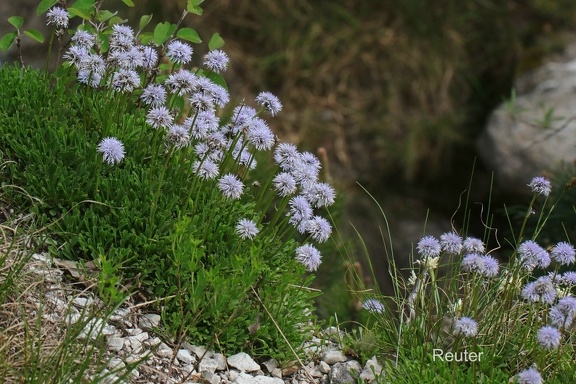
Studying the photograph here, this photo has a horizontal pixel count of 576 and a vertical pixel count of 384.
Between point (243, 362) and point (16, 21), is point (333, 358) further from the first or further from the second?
point (16, 21)

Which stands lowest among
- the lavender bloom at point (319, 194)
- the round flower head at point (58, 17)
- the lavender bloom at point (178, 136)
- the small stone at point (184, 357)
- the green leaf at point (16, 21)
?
the small stone at point (184, 357)

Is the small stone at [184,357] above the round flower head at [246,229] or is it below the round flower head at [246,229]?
below

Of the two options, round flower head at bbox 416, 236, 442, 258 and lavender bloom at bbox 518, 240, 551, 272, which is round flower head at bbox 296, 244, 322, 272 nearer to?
round flower head at bbox 416, 236, 442, 258

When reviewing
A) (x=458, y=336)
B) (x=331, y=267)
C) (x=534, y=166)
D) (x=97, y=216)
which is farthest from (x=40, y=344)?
(x=534, y=166)

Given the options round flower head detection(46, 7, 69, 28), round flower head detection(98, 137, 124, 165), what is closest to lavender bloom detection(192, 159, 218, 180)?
round flower head detection(98, 137, 124, 165)

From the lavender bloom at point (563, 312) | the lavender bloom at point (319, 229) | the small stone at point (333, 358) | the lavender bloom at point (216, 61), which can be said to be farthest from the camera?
the lavender bloom at point (216, 61)

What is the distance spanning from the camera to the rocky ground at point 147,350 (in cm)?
298

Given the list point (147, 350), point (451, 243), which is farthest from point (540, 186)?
point (147, 350)

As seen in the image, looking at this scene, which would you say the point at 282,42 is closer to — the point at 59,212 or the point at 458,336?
the point at 59,212

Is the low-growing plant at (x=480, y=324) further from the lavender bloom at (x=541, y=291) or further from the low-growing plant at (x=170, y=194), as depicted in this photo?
the low-growing plant at (x=170, y=194)

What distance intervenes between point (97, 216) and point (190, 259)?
0.38 metres

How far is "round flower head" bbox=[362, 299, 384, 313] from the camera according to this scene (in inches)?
128

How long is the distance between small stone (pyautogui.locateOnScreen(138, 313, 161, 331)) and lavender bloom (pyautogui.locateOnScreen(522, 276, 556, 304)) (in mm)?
1260

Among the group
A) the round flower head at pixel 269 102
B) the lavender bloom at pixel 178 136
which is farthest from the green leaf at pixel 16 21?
the round flower head at pixel 269 102
